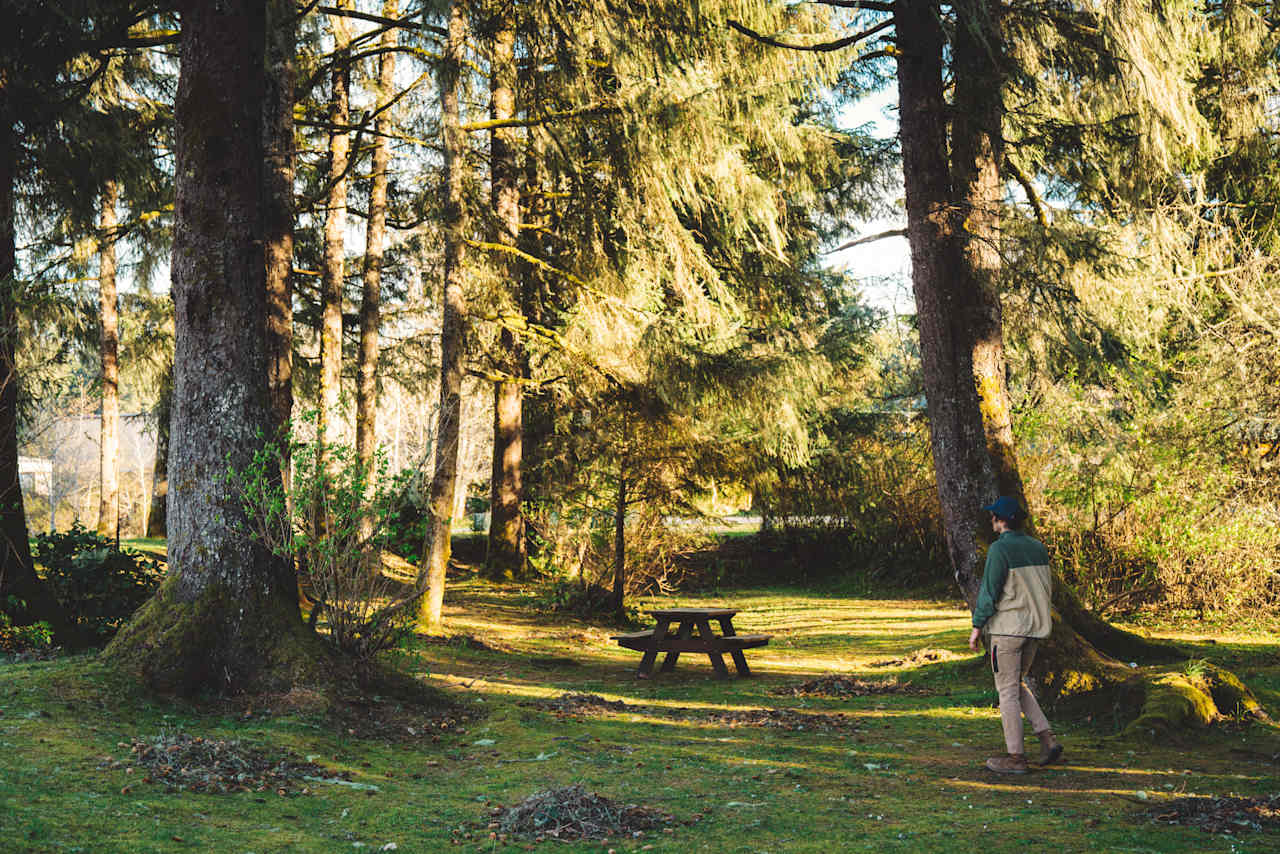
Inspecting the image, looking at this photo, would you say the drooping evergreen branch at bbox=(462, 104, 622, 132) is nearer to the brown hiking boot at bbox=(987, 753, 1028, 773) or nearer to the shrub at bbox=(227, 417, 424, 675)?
the shrub at bbox=(227, 417, 424, 675)

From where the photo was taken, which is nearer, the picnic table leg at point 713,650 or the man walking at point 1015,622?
the man walking at point 1015,622

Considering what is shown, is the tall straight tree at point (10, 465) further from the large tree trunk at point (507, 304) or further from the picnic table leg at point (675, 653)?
the picnic table leg at point (675, 653)

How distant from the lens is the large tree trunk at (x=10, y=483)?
8375 millimetres

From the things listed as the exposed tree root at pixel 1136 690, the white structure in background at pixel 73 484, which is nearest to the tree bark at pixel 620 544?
the exposed tree root at pixel 1136 690

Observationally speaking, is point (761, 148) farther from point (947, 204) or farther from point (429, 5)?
point (429, 5)

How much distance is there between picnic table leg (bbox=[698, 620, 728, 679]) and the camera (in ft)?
34.5

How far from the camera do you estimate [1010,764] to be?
609 cm

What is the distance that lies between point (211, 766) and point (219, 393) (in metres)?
2.86

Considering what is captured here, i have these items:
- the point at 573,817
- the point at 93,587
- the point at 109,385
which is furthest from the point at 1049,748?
the point at 109,385

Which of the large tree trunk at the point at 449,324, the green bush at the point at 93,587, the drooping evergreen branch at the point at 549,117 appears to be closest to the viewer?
the green bush at the point at 93,587

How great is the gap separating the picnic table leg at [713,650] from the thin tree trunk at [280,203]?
4952 millimetres

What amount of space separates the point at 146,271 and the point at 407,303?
8.04 metres

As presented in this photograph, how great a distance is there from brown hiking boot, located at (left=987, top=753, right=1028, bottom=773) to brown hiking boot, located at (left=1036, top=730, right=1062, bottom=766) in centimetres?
13

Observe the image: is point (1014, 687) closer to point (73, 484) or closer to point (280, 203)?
point (280, 203)
